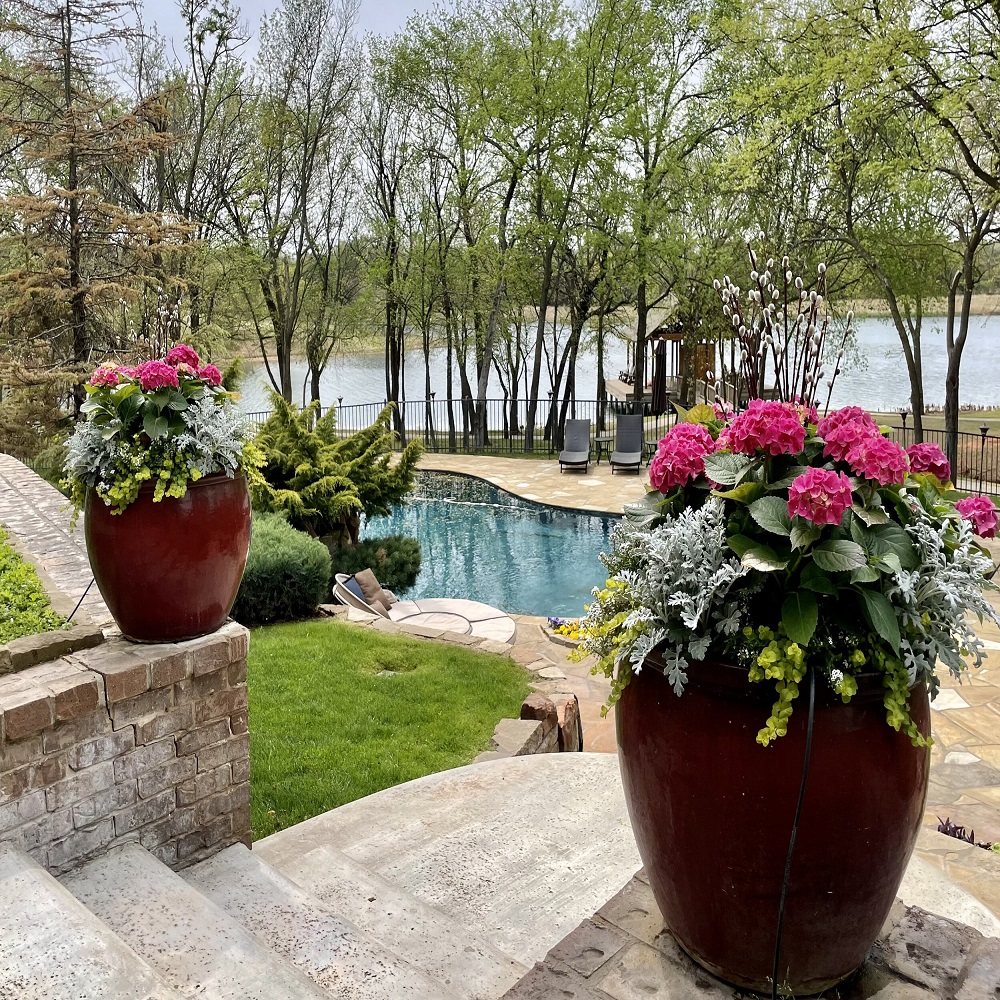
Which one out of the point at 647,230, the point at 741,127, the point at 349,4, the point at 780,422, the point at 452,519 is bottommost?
the point at 452,519

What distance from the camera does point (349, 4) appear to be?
1859cm

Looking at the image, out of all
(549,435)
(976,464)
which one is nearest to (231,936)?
(976,464)

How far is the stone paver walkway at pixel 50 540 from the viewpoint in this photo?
3.20 m

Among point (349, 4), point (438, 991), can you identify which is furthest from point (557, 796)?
point (349, 4)

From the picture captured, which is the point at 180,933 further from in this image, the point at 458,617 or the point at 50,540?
the point at 458,617

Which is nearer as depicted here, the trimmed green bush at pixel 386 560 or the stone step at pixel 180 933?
the stone step at pixel 180 933

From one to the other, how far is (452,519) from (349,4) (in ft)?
43.7

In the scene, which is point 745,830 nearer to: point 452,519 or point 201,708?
point 201,708

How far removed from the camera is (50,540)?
4.92 m

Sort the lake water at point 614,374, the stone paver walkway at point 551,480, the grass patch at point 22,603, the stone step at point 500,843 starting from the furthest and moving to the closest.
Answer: the lake water at point 614,374 → the stone paver walkway at point 551,480 → the grass patch at point 22,603 → the stone step at point 500,843

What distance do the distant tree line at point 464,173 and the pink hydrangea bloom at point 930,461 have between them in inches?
397

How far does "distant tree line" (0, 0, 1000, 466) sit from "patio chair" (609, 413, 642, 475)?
412 centimetres

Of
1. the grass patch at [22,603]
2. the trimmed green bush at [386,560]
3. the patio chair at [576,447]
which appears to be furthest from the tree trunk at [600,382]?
the grass patch at [22,603]

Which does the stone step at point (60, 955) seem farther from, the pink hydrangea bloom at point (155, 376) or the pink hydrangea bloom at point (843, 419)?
the pink hydrangea bloom at point (843, 419)
